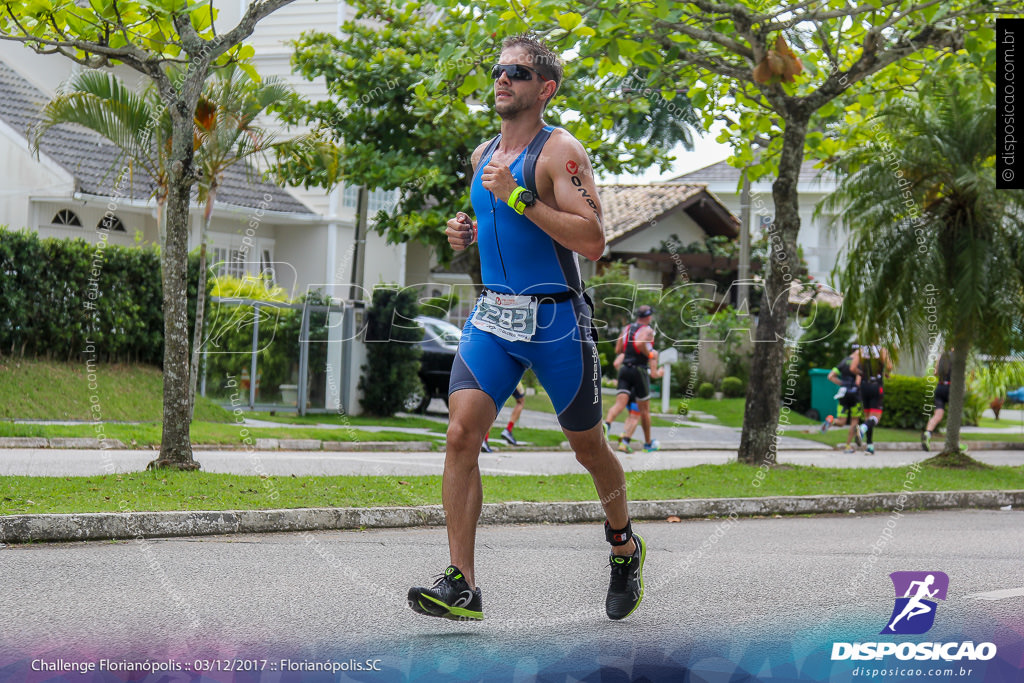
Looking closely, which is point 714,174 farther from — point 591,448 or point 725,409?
point 591,448

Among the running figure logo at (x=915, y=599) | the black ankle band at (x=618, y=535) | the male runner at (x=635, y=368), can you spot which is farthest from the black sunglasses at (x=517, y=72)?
the male runner at (x=635, y=368)

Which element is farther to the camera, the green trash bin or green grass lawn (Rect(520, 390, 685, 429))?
the green trash bin

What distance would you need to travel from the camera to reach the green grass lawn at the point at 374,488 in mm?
7473

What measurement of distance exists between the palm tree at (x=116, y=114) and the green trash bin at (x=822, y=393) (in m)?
16.2

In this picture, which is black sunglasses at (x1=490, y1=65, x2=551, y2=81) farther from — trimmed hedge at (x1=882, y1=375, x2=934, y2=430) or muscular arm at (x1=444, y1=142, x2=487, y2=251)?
trimmed hedge at (x1=882, y1=375, x2=934, y2=430)

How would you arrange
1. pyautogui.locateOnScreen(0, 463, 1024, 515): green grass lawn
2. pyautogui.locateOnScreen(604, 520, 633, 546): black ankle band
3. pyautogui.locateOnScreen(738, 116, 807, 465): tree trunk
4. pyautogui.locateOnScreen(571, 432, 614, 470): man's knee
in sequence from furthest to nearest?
pyautogui.locateOnScreen(738, 116, 807, 465): tree trunk
pyautogui.locateOnScreen(0, 463, 1024, 515): green grass lawn
pyautogui.locateOnScreen(604, 520, 633, 546): black ankle band
pyautogui.locateOnScreen(571, 432, 614, 470): man's knee

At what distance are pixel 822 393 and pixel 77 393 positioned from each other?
16.5 m

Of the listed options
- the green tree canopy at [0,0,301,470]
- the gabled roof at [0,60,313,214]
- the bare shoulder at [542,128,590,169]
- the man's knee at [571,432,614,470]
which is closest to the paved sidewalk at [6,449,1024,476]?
the green tree canopy at [0,0,301,470]

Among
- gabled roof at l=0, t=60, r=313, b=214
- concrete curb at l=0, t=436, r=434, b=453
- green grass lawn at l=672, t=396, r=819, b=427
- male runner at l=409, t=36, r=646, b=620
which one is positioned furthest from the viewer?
green grass lawn at l=672, t=396, r=819, b=427

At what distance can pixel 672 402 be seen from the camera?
26.2 metres

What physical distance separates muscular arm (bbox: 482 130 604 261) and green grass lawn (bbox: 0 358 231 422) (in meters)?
11.1

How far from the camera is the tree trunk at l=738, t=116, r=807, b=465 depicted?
12211 millimetres

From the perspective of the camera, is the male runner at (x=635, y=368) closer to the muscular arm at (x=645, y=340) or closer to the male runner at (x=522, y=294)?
the muscular arm at (x=645, y=340)

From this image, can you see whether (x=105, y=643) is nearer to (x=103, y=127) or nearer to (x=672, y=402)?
(x=103, y=127)
